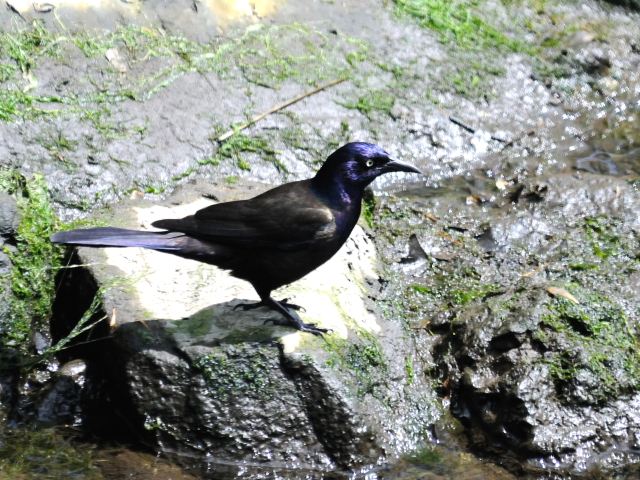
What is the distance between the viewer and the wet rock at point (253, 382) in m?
4.18

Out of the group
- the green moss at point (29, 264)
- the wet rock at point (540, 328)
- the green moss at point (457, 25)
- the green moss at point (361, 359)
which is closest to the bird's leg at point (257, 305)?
the green moss at point (361, 359)

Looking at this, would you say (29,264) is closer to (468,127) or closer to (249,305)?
(249,305)

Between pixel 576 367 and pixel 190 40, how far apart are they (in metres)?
4.54

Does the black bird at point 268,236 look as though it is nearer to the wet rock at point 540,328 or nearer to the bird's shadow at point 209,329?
the bird's shadow at point 209,329

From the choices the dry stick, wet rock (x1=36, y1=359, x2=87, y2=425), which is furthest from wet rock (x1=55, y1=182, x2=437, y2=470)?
the dry stick

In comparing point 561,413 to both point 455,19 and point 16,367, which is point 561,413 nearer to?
point 16,367

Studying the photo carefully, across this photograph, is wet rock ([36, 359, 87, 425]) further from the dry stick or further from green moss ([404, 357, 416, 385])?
the dry stick

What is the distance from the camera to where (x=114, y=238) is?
13.8 ft

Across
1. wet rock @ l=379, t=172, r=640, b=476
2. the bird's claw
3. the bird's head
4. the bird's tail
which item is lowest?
wet rock @ l=379, t=172, r=640, b=476

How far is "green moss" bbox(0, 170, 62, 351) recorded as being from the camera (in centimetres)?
477

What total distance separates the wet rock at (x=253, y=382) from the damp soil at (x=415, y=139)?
19 centimetres

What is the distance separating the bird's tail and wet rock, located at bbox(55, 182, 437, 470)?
0.43 metres

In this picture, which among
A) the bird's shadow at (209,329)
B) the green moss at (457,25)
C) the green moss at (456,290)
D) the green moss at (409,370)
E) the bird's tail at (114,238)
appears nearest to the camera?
the bird's tail at (114,238)

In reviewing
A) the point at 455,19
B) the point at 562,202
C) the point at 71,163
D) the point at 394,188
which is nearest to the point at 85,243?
the point at 71,163
